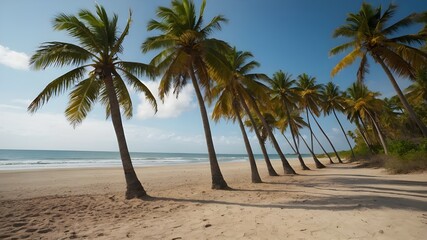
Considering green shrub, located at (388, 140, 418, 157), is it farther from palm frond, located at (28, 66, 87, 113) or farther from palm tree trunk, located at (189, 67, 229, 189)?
palm frond, located at (28, 66, 87, 113)

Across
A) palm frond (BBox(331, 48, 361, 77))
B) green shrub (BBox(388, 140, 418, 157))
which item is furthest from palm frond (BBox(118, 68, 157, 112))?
green shrub (BBox(388, 140, 418, 157))

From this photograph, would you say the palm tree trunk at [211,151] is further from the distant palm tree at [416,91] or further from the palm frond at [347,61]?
the distant palm tree at [416,91]

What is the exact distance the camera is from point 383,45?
536 inches

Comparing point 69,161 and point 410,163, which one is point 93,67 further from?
point 69,161

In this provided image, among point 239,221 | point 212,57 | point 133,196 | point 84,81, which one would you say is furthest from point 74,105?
point 239,221

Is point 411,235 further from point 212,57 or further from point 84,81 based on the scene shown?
point 84,81

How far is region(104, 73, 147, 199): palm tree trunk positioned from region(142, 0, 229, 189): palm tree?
265cm

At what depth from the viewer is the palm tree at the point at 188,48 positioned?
35.2 ft

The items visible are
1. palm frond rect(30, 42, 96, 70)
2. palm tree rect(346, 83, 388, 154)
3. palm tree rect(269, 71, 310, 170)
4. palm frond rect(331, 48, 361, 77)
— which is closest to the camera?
palm frond rect(30, 42, 96, 70)

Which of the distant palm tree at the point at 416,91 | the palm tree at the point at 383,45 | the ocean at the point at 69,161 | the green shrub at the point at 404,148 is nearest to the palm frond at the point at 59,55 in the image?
the palm tree at the point at 383,45

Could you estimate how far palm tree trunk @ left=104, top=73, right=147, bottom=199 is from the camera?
28.8 ft

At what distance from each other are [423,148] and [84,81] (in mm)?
17617

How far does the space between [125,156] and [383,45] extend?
1540 cm

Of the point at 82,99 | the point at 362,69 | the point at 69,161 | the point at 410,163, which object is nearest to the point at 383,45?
the point at 362,69
